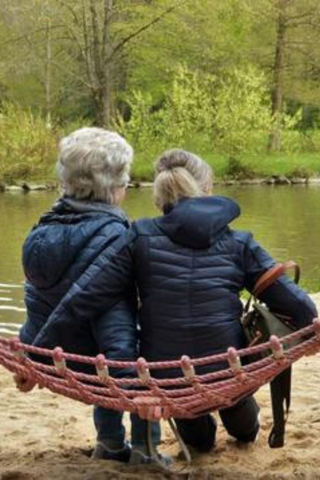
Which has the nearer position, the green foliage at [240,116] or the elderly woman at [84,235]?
the elderly woman at [84,235]

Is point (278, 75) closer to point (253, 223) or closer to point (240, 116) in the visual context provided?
point (240, 116)

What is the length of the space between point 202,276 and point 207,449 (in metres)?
0.94

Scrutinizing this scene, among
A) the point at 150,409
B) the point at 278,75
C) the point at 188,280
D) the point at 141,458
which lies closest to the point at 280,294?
the point at 188,280

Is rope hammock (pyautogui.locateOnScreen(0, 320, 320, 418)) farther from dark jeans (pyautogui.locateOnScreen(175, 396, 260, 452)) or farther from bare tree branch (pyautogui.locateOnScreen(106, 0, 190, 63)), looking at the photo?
bare tree branch (pyautogui.locateOnScreen(106, 0, 190, 63))

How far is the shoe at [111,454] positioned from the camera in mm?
3477

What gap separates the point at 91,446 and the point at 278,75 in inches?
1253

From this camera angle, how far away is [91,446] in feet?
12.7

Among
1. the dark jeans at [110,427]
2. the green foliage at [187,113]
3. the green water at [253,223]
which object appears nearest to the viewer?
the dark jeans at [110,427]

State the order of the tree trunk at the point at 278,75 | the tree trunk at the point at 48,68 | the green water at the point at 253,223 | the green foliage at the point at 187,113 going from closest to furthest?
the green water at the point at 253,223
the green foliage at the point at 187,113
the tree trunk at the point at 48,68
the tree trunk at the point at 278,75

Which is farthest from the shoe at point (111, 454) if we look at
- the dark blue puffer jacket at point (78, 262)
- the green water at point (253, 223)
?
the green water at point (253, 223)

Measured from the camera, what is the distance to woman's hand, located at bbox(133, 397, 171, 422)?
292cm

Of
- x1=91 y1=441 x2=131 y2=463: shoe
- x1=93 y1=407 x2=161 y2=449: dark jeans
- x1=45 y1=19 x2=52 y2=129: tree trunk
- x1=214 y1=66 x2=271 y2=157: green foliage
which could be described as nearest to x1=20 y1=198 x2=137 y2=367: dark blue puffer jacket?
x1=93 y1=407 x2=161 y2=449: dark jeans

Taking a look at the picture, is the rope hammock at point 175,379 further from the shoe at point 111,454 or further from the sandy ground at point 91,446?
the shoe at point 111,454

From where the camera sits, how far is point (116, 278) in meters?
3.14
